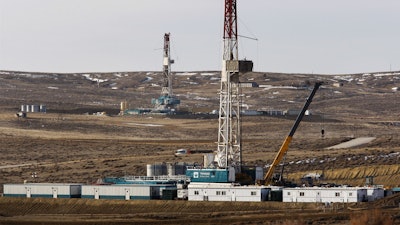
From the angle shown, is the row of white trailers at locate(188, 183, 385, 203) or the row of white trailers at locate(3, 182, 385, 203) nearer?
the row of white trailers at locate(188, 183, 385, 203)

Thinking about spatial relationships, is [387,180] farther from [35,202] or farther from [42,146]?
[42,146]

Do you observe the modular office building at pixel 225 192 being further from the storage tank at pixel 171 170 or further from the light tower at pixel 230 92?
the storage tank at pixel 171 170

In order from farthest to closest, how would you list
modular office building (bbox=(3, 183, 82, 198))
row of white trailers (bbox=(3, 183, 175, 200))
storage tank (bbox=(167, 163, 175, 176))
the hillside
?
the hillside
storage tank (bbox=(167, 163, 175, 176))
modular office building (bbox=(3, 183, 82, 198))
row of white trailers (bbox=(3, 183, 175, 200))

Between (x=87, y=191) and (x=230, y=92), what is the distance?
1532cm

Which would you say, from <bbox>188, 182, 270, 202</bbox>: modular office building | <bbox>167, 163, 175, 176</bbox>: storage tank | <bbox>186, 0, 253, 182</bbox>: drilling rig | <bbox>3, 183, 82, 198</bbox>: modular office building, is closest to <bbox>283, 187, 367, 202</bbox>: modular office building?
<bbox>188, 182, 270, 202</bbox>: modular office building

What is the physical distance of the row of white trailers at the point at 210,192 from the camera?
9269 cm

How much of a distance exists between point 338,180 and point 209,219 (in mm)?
33009

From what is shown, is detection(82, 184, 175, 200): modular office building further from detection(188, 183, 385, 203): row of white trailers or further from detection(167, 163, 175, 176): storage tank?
→ detection(167, 163, 175, 176): storage tank

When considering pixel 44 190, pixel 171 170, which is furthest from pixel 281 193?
pixel 44 190

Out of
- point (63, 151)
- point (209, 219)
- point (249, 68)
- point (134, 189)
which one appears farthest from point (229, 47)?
point (63, 151)

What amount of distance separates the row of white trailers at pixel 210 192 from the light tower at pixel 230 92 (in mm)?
3787

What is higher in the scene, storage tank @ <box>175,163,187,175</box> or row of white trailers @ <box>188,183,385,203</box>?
storage tank @ <box>175,163,187,175</box>

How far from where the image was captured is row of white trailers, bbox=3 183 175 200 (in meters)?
99.4

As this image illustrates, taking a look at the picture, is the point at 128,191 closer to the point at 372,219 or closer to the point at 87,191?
the point at 87,191
